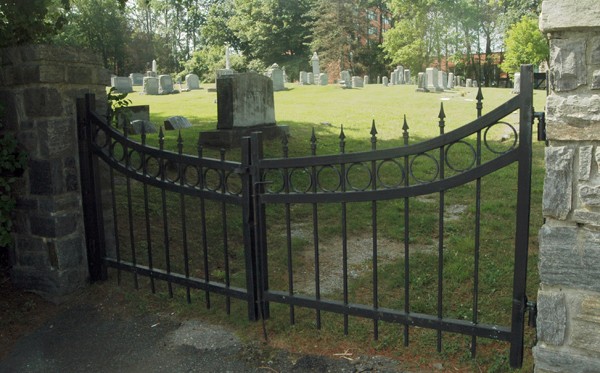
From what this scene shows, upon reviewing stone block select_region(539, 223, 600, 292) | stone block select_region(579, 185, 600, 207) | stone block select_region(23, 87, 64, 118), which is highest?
stone block select_region(23, 87, 64, 118)

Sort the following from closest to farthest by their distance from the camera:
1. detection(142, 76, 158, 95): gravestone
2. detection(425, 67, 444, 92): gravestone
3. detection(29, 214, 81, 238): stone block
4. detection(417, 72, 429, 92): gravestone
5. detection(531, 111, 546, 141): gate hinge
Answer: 1. detection(531, 111, 546, 141): gate hinge
2. detection(29, 214, 81, 238): stone block
3. detection(142, 76, 158, 95): gravestone
4. detection(417, 72, 429, 92): gravestone
5. detection(425, 67, 444, 92): gravestone

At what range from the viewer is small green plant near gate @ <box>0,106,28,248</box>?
4.28 metres

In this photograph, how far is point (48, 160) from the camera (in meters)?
4.32

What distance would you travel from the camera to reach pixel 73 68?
4434mm

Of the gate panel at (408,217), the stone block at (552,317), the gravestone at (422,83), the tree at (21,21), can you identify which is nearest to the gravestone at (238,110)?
the tree at (21,21)

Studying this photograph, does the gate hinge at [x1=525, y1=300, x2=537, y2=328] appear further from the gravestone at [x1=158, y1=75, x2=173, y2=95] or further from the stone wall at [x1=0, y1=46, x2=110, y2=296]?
the gravestone at [x1=158, y1=75, x2=173, y2=95]

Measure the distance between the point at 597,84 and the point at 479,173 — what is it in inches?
29.9

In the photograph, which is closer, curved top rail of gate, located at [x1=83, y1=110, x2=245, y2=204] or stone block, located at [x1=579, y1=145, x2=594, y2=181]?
stone block, located at [x1=579, y1=145, x2=594, y2=181]

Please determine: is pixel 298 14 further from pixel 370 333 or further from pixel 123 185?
pixel 370 333

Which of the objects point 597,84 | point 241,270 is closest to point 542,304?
point 597,84

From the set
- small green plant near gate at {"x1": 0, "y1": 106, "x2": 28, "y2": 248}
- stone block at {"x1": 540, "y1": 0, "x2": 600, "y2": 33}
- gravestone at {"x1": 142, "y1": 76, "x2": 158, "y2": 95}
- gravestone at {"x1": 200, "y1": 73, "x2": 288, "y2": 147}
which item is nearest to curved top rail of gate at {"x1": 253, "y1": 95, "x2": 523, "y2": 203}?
stone block at {"x1": 540, "y1": 0, "x2": 600, "y2": 33}

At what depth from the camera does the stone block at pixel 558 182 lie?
2559 mm

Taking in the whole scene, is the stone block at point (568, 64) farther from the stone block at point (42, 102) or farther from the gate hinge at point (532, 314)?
the stone block at point (42, 102)

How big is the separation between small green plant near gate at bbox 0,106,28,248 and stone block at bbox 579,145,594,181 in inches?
155
